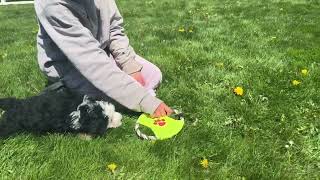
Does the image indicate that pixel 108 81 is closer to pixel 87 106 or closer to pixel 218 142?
pixel 87 106

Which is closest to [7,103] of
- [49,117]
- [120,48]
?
[49,117]

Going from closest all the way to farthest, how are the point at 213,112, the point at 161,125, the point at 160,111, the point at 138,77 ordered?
the point at 161,125 → the point at 160,111 → the point at 213,112 → the point at 138,77

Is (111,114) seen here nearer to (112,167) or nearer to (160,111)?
(160,111)

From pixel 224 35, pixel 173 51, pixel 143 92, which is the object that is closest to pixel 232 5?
pixel 224 35

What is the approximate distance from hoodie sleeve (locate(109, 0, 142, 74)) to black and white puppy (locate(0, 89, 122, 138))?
1.37 metres

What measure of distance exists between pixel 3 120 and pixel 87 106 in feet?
2.86

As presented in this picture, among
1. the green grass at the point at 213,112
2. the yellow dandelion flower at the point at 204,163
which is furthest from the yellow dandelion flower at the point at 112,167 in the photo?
the yellow dandelion flower at the point at 204,163

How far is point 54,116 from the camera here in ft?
16.6

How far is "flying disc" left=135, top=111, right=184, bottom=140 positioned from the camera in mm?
5141

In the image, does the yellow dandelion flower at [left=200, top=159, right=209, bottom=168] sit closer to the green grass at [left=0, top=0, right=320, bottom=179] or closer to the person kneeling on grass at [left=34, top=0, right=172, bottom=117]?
the green grass at [left=0, top=0, right=320, bottom=179]

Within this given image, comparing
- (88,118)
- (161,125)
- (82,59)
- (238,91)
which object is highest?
(82,59)

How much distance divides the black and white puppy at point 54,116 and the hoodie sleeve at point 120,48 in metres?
1.37

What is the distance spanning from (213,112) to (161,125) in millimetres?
840

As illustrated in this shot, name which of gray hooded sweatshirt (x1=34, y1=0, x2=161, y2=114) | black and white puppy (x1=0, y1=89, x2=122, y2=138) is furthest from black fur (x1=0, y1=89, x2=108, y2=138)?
gray hooded sweatshirt (x1=34, y1=0, x2=161, y2=114)
